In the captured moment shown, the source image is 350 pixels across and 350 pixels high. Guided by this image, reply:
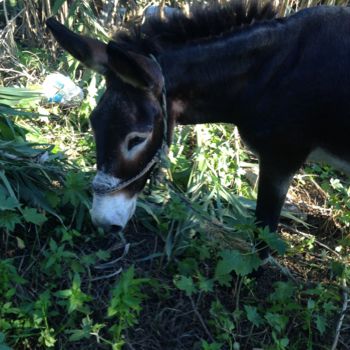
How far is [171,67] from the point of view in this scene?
225 centimetres

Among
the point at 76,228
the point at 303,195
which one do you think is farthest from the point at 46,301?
the point at 303,195

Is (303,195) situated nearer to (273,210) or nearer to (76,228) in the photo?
(273,210)

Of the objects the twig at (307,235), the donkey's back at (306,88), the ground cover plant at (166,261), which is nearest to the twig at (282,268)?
the ground cover plant at (166,261)

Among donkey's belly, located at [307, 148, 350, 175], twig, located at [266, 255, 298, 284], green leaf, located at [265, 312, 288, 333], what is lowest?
twig, located at [266, 255, 298, 284]

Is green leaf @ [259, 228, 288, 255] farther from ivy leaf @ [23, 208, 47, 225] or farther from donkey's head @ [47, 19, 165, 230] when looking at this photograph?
ivy leaf @ [23, 208, 47, 225]

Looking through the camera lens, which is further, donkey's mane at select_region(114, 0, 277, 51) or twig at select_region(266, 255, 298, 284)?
twig at select_region(266, 255, 298, 284)

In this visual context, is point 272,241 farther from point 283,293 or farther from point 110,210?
point 110,210

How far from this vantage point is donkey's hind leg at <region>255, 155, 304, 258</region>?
8.05ft

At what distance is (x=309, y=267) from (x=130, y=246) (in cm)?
96

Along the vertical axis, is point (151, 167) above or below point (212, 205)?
above

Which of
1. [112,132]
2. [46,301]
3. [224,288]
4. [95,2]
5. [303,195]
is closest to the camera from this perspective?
[112,132]

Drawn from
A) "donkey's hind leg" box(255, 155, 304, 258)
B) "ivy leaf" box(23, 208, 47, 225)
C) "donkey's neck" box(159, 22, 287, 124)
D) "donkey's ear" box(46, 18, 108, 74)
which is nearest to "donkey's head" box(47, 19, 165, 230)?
"donkey's ear" box(46, 18, 108, 74)

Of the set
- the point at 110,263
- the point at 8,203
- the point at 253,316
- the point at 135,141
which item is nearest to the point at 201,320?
the point at 253,316

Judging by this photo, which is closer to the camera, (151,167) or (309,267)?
(151,167)
